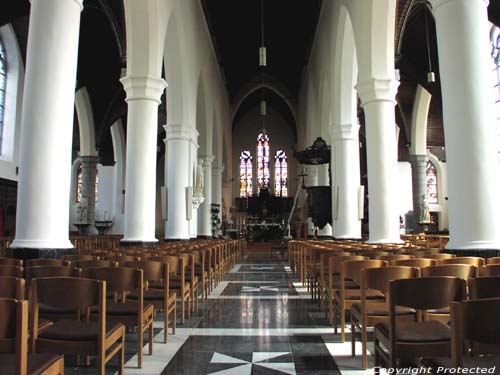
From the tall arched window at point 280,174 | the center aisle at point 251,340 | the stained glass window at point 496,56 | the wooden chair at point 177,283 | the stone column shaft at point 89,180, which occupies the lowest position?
the center aisle at point 251,340

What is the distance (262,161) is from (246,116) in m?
3.85

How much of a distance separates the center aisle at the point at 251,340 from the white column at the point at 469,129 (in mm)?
2168

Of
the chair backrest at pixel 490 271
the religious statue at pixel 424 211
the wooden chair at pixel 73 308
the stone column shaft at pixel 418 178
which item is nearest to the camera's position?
the wooden chair at pixel 73 308

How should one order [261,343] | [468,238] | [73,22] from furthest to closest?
[73,22] → [468,238] → [261,343]

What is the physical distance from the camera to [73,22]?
604cm

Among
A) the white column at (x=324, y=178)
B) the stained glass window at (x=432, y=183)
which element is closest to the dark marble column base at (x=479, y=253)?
the white column at (x=324, y=178)

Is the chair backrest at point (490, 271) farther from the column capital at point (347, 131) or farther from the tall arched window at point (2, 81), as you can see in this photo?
the tall arched window at point (2, 81)

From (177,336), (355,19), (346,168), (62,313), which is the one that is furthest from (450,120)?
(346,168)

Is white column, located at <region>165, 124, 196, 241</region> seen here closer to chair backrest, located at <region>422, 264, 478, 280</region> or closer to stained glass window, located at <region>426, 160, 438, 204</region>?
chair backrest, located at <region>422, 264, 478, 280</region>

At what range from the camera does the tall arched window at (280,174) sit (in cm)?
3466

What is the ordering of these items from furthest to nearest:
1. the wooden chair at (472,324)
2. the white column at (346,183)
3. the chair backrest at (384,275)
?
1. the white column at (346,183)
2. the chair backrest at (384,275)
3. the wooden chair at (472,324)

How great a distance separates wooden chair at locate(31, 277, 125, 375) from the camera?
2.66 metres

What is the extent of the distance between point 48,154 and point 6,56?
12517mm

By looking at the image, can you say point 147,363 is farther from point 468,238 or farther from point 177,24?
point 177,24
